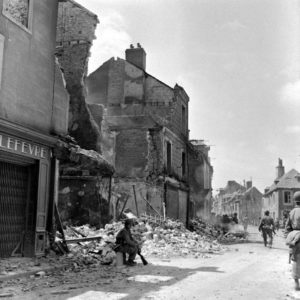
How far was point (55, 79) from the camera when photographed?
523 inches

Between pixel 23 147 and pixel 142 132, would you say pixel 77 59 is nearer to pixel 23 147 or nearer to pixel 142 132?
pixel 142 132

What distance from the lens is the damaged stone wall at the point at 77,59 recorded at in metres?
21.6

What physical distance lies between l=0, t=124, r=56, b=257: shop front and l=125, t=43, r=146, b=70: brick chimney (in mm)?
19039

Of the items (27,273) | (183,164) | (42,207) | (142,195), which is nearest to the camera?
(27,273)

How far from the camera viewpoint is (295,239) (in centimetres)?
753

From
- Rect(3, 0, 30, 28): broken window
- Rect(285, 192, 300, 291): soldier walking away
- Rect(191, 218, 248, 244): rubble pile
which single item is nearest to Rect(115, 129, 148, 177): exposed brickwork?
Rect(191, 218, 248, 244): rubble pile

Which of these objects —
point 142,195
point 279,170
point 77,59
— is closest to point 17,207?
point 77,59

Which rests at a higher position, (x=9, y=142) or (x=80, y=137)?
(x=80, y=137)

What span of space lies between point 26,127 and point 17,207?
6.75ft

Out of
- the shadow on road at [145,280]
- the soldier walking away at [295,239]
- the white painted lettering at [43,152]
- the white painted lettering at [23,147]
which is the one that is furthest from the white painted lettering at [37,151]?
the soldier walking away at [295,239]

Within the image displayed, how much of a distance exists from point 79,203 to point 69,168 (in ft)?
5.47

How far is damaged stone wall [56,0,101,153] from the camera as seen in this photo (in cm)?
2159

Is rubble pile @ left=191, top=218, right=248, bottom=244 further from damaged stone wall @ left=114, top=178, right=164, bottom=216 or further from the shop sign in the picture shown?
the shop sign

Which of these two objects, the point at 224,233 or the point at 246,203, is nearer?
the point at 224,233
